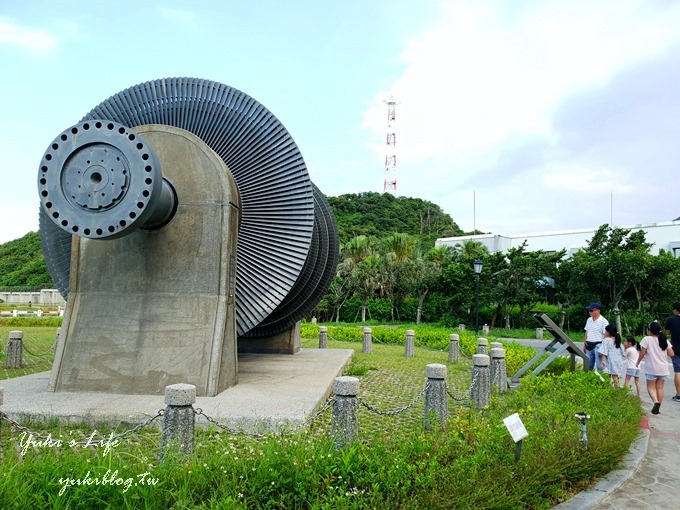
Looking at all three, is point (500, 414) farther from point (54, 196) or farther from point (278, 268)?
point (54, 196)

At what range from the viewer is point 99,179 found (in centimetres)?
594

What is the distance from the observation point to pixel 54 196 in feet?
19.7

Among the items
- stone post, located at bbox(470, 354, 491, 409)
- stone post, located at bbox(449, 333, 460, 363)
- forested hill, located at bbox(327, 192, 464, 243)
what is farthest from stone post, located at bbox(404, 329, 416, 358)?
forested hill, located at bbox(327, 192, 464, 243)

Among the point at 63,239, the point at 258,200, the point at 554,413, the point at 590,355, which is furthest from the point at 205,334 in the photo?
the point at 590,355

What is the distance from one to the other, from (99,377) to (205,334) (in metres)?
1.45

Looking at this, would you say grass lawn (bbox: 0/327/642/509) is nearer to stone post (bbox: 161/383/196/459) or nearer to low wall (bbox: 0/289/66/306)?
stone post (bbox: 161/383/196/459)

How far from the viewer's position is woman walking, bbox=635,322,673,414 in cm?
748

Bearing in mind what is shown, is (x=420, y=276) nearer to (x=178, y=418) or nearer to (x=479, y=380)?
(x=479, y=380)

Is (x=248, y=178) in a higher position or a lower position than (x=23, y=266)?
lower

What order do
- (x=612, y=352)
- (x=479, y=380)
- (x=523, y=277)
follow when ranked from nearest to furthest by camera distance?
(x=479, y=380) < (x=612, y=352) < (x=523, y=277)

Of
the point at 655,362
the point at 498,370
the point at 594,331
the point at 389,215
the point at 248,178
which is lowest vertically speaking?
the point at 498,370

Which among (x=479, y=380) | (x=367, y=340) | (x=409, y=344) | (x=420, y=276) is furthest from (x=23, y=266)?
(x=479, y=380)

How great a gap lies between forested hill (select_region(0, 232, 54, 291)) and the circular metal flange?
49726mm

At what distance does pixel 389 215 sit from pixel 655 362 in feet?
179
